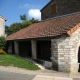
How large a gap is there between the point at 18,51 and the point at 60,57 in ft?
32.6

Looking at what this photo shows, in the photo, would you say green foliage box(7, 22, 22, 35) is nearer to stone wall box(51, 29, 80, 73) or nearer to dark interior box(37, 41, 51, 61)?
dark interior box(37, 41, 51, 61)

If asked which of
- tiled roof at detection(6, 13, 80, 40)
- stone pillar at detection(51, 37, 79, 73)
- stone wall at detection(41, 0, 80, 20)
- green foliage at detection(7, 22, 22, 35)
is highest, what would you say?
stone wall at detection(41, 0, 80, 20)

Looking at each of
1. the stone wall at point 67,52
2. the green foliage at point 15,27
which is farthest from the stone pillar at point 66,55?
the green foliage at point 15,27

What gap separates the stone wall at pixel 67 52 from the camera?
14.2 metres

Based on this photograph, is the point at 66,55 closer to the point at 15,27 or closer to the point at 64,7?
the point at 64,7

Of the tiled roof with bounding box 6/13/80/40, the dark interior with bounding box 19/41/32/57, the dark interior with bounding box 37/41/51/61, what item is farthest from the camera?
the dark interior with bounding box 19/41/32/57

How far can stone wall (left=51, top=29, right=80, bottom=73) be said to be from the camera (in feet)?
46.5

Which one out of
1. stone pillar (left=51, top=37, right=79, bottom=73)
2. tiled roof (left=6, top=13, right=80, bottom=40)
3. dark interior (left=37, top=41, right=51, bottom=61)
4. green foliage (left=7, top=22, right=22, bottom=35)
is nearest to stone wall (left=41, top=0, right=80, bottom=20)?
tiled roof (left=6, top=13, right=80, bottom=40)

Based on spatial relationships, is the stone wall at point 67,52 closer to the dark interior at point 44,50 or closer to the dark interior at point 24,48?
the dark interior at point 44,50

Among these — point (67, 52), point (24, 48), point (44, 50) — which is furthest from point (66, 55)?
point (24, 48)

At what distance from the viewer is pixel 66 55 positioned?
1426 centimetres

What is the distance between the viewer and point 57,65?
48.1 ft

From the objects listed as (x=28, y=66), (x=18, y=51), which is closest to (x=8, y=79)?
(x=28, y=66)

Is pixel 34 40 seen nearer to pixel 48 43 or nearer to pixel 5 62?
pixel 48 43
